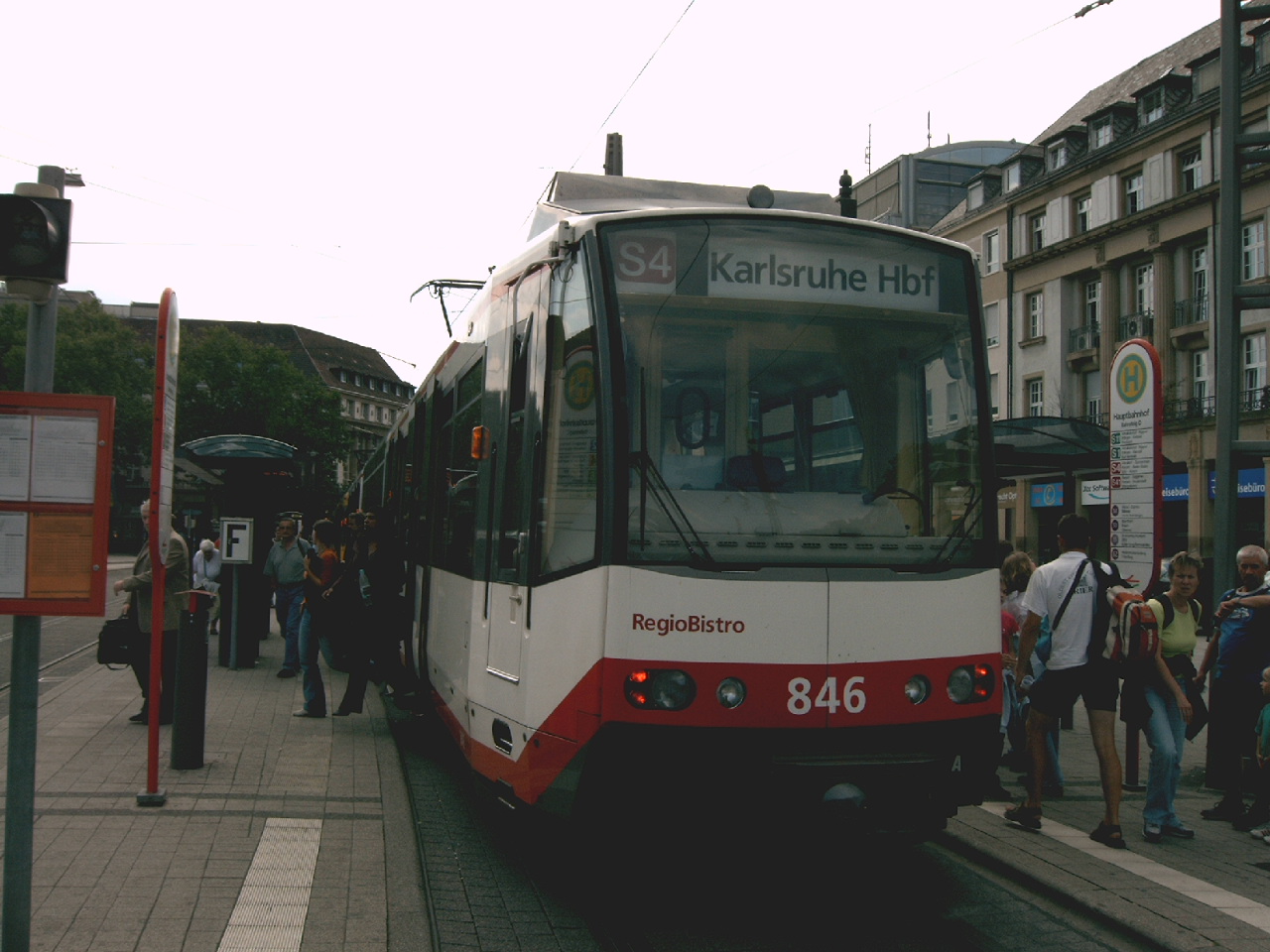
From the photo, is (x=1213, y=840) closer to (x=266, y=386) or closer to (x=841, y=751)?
(x=841, y=751)

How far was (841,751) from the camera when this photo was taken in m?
5.27

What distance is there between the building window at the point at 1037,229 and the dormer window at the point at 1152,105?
546 cm

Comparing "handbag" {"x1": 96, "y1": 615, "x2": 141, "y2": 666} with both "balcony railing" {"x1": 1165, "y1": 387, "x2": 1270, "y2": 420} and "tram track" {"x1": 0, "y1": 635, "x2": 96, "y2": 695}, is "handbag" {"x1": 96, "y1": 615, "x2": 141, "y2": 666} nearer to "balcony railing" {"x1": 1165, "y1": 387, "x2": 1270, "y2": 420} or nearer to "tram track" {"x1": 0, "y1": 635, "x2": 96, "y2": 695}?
"tram track" {"x1": 0, "y1": 635, "x2": 96, "y2": 695}

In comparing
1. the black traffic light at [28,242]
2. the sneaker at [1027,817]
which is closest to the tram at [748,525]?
the sneaker at [1027,817]

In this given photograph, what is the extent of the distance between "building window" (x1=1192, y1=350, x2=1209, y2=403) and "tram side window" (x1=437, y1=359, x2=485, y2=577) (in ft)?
108

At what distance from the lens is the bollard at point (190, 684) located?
805cm

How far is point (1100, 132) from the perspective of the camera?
4156 cm

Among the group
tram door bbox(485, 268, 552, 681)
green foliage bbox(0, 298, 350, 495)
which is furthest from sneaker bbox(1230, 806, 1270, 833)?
green foliage bbox(0, 298, 350, 495)

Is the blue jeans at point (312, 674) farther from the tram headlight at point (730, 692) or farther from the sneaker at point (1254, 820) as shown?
the sneaker at point (1254, 820)

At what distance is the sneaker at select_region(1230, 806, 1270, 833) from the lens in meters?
7.35

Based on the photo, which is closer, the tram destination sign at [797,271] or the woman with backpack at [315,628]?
the tram destination sign at [797,271]

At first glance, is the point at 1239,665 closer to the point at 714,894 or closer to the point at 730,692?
the point at 714,894

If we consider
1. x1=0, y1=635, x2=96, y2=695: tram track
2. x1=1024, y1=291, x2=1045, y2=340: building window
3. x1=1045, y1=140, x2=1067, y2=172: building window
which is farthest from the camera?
x1=1024, y1=291, x2=1045, y2=340: building window

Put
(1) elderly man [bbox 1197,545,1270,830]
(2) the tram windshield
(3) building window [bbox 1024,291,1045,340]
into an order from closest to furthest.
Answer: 1. (2) the tram windshield
2. (1) elderly man [bbox 1197,545,1270,830]
3. (3) building window [bbox 1024,291,1045,340]
